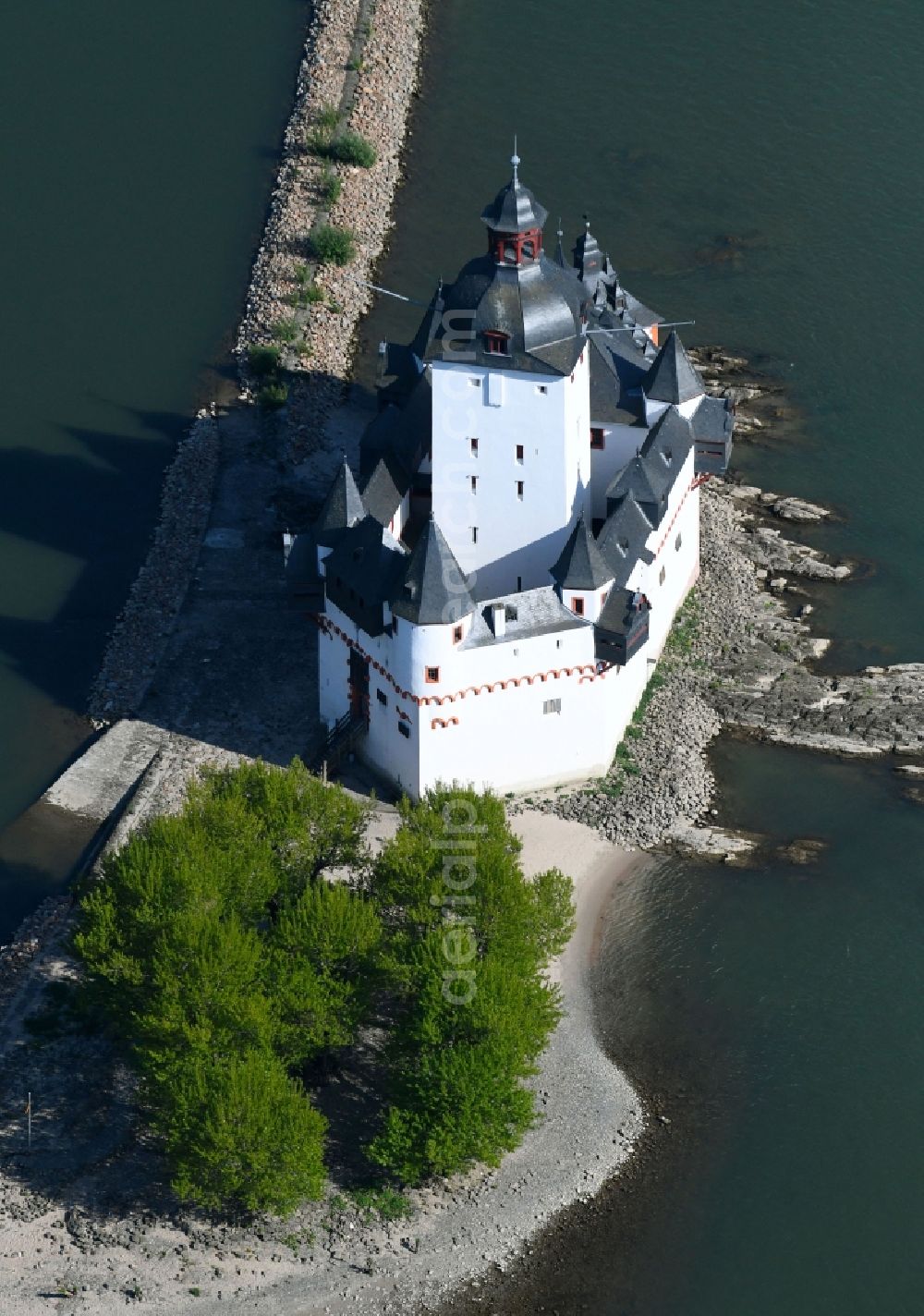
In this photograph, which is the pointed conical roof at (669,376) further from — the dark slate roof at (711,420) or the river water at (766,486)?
the river water at (766,486)

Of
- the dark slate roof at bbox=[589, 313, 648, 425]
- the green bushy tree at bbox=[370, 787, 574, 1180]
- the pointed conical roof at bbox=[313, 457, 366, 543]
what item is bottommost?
the green bushy tree at bbox=[370, 787, 574, 1180]

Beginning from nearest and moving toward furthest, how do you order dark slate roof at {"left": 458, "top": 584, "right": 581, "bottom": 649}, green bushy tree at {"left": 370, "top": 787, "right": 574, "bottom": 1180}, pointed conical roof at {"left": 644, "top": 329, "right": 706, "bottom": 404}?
green bushy tree at {"left": 370, "top": 787, "right": 574, "bottom": 1180}
dark slate roof at {"left": 458, "top": 584, "right": 581, "bottom": 649}
pointed conical roof at {"left": 644, "top": 329, "right": 706, "bottom": 404}

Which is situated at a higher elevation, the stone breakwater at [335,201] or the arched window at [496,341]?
the stone breakwater at [335,201]

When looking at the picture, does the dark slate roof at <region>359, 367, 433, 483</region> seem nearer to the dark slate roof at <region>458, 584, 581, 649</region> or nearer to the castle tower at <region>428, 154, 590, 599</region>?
the castle tower at <region>428, 154, 590, 599</region>

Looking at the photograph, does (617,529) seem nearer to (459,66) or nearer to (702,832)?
(702,832)

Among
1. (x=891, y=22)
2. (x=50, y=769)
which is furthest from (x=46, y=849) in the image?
(x=891, y=22)

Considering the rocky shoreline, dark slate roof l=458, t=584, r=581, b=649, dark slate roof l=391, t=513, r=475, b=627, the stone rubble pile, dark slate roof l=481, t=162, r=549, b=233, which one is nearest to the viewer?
the stone rubble pile

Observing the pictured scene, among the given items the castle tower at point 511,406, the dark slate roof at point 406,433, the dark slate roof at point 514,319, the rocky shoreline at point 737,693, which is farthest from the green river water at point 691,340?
the dark slate roof at point 514,319

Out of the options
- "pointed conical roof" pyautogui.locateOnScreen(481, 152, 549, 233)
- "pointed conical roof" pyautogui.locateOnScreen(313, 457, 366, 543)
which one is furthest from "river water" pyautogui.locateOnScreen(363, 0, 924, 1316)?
"pointed conical roof" pyautogui.locateOnScreen(481, 152, 549, 233)
